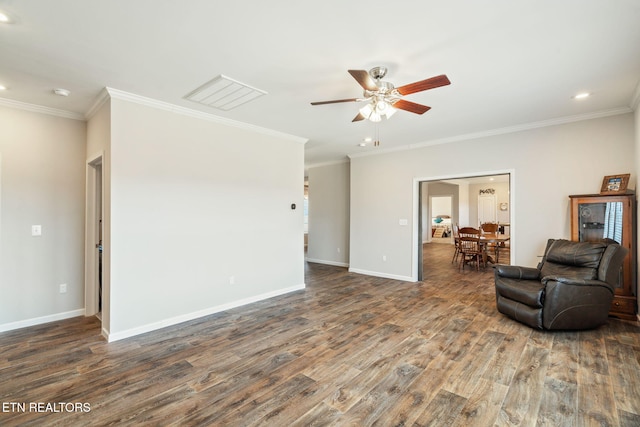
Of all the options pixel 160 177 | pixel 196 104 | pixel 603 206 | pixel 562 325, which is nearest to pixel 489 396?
pixel 562 325

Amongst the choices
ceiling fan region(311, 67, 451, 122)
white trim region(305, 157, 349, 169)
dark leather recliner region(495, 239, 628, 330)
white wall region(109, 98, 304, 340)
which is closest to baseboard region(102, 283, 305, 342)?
white wall region(109, 98, 304, 340)

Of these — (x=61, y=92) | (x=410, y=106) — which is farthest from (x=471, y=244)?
(x=61, y=92)

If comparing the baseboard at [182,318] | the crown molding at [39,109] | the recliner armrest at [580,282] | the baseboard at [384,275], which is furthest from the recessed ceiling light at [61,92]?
the recliner armrest at [580,282]

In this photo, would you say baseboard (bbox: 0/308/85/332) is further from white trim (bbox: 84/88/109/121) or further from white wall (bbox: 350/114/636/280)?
white wall (bbox: 350/114/636/280)

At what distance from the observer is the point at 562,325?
10.8 ft

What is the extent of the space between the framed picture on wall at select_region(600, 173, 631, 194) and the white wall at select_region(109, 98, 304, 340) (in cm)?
443

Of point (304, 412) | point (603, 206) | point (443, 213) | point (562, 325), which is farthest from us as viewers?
point (443, 213)

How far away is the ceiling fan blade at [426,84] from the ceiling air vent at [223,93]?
5.19ft

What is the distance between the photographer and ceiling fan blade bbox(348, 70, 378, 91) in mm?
2280

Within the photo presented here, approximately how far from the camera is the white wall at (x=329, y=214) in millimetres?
7465

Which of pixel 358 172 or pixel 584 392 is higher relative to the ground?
pixel 358 172

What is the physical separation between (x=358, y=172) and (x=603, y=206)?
13.4 ft

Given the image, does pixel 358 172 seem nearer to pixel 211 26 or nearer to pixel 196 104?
pixel 196 104

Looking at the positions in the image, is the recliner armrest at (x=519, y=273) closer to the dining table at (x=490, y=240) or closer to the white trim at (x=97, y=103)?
the dining table at (x=490, y=240)
